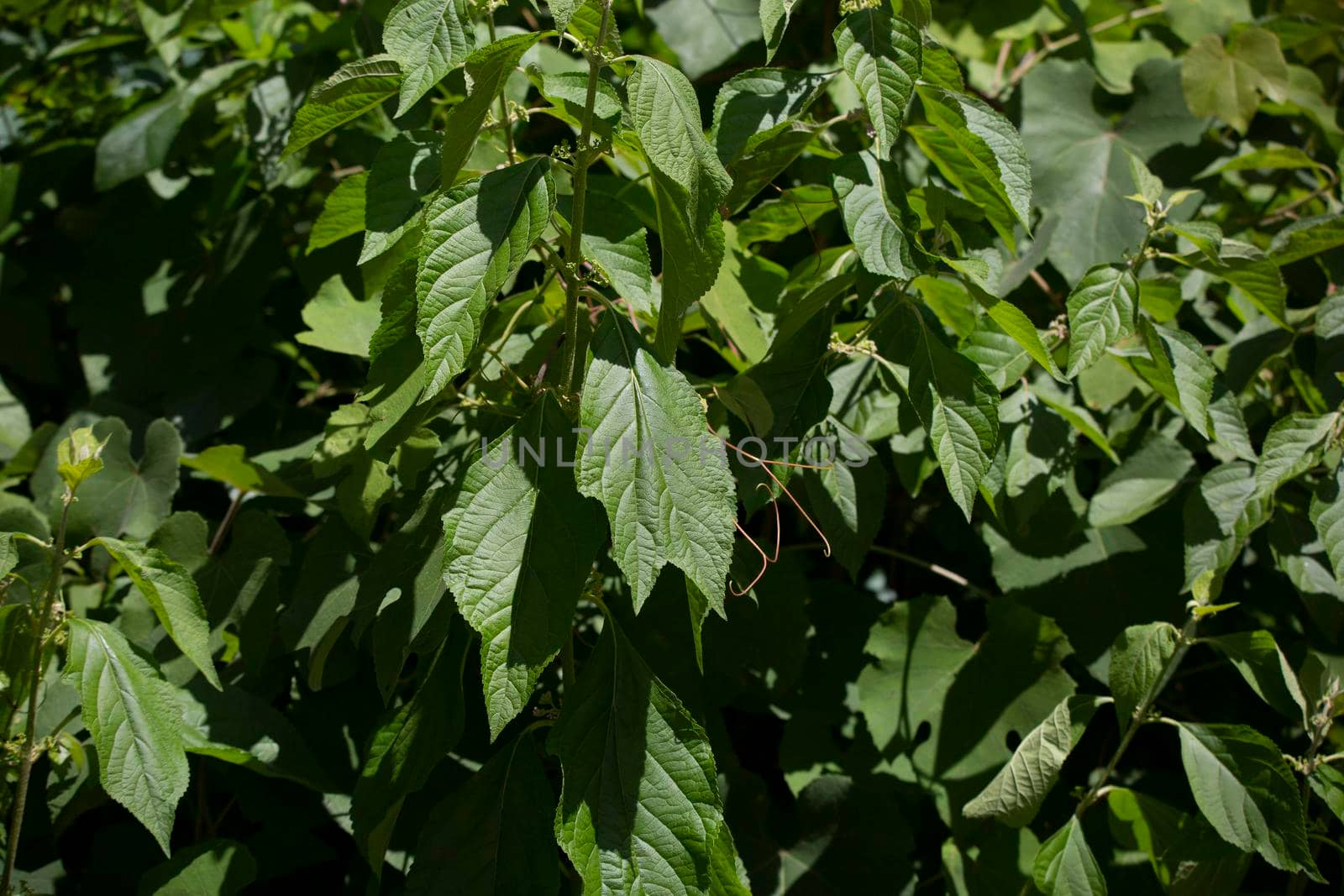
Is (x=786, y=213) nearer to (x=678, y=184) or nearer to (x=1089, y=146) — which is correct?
(x=678, y=184)

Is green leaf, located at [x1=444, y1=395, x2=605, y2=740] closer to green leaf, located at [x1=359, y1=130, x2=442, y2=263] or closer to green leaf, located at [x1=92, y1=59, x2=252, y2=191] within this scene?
green leaf, located at [x1=359, y1=130, x2=442, y2=263]

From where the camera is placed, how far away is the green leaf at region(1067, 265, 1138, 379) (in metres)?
1.31

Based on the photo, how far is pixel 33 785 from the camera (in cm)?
149

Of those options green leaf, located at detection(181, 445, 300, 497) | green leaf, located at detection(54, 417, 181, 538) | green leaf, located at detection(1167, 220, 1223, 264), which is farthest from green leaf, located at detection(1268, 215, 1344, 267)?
green leaf, located at detection(54, 417, 181, 538)

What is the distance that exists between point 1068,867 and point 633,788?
0.63 metres

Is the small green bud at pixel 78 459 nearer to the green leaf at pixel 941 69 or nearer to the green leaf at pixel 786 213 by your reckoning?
the green leaf at pixel 786 213

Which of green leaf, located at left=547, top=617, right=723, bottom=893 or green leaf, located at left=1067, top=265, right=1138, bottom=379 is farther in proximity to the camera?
green leaf, located at left=1067, top=265, right=1138, bottom=379

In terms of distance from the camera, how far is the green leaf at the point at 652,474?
95 centimetres

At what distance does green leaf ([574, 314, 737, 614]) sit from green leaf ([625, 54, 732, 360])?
0.22ft

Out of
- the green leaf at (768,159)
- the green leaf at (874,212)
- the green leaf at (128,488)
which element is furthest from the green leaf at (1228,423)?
the green leaf at (128,488)

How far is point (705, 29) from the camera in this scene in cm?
186

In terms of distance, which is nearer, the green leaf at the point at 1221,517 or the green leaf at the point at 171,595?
the green leaf at the point at 171,595

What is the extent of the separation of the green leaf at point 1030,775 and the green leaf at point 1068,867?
0.05 m

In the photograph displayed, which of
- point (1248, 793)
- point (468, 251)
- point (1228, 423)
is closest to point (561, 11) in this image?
point (468, 251)
